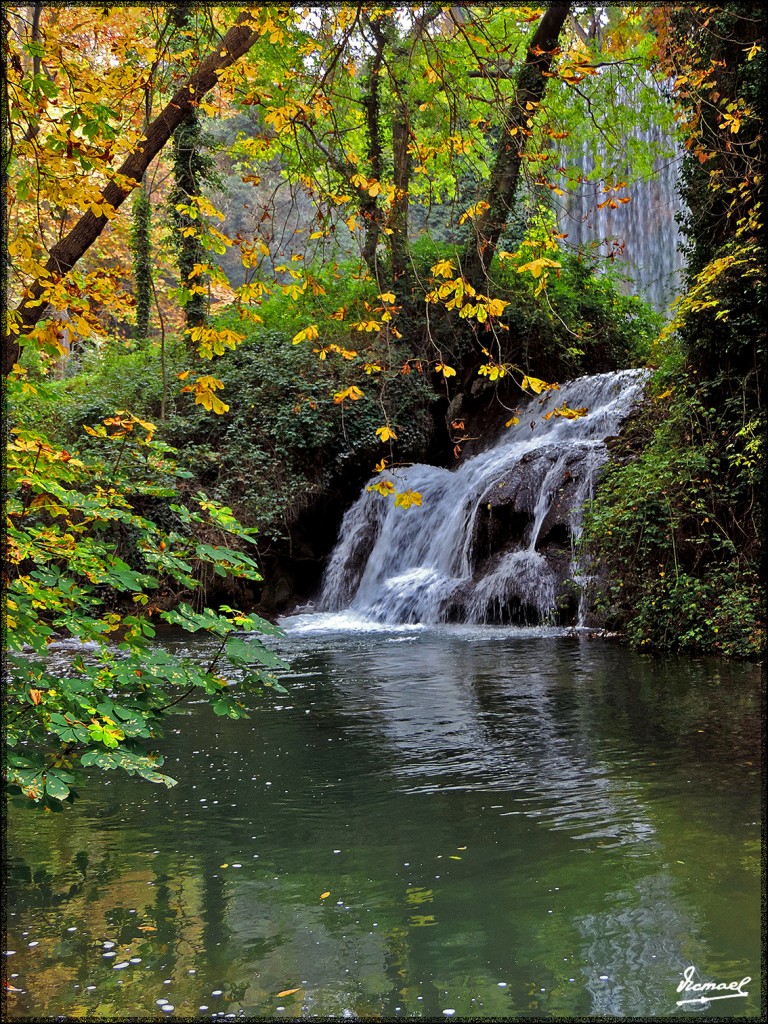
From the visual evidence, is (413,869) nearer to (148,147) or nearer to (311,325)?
(311,325)

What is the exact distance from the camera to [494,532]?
40.8 feet

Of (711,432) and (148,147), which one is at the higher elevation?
(148,147)

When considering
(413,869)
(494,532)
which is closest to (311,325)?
(413,869)

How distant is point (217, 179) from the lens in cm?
1611

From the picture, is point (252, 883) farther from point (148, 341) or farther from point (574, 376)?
→ point (148, 341)

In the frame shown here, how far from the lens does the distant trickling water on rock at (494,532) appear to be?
11.5m

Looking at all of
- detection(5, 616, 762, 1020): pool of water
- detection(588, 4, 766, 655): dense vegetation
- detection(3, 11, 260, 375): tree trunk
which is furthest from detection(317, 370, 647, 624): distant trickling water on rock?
detection(3, 11, 260, 375): tree trunk

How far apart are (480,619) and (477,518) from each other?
1.66 meters

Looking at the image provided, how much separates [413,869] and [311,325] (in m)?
3.12

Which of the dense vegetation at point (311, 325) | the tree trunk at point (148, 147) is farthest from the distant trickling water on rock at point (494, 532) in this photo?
the tree trunk at point (148, 147)

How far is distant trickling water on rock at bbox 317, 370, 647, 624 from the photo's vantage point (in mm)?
11461

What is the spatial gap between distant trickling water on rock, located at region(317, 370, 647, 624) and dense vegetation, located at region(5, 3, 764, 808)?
764mm

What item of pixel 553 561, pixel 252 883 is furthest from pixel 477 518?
pixel 252 883

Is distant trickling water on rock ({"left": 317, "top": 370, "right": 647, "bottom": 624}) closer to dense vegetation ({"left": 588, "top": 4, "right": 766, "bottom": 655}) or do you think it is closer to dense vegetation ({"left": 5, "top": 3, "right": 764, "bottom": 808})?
dense vegetation ({"left": 5, "top": 3, "right": 764, "bottom": 808})
